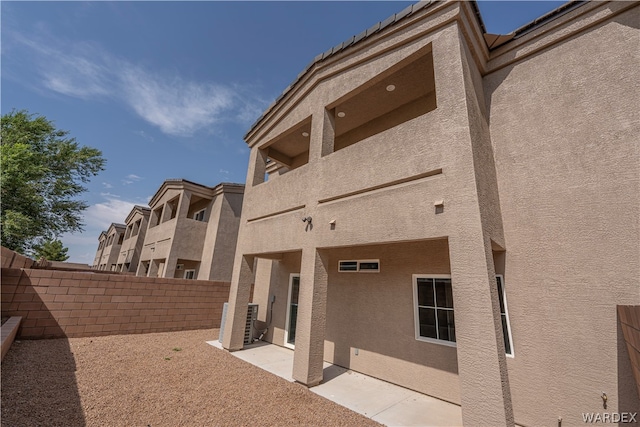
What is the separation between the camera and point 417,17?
5535mm

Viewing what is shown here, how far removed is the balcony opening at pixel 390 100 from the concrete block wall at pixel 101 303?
29.8 feet

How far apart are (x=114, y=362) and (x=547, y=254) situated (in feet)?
31.6

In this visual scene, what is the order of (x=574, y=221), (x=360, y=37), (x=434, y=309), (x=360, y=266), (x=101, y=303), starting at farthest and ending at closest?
1. (x=101, y=303)
2. (x=360, y=266)
3. (x=360, y=37)
4. (x=434, y=309)
5. (x=574, y=221)

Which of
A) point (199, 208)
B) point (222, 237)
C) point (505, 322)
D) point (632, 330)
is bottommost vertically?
point (505, 322)

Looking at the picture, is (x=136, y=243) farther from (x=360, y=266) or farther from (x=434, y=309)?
(x=434, y=309)

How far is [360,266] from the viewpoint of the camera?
723cm

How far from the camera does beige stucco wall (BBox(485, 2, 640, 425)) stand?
151 inches

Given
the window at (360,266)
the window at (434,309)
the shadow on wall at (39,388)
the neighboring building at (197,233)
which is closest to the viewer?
the shadow on wall at (39,388)

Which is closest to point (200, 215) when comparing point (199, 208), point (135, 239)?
point (199, 208)

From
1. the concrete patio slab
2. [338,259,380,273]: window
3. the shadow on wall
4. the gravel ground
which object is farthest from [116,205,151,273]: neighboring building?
[338,259,380,273]: window

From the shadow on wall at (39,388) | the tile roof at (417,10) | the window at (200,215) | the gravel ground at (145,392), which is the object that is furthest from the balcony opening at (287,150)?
the window at (200,215)

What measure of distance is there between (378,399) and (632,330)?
4.08 meters

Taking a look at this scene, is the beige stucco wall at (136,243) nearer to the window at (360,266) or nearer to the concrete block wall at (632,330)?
the window at (360,266)

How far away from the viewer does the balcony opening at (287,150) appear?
8.77 metres
